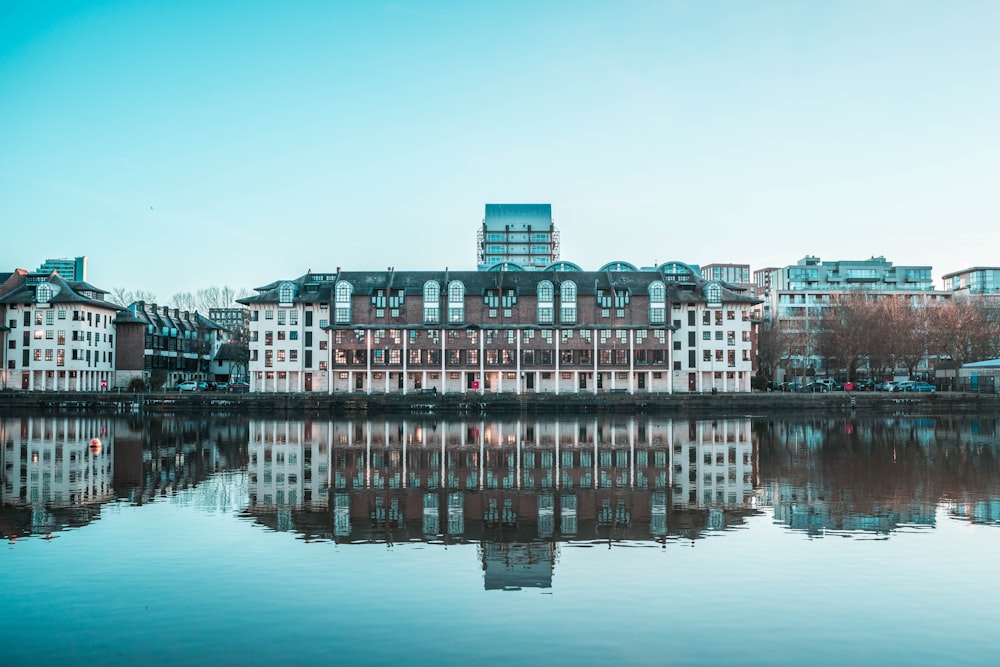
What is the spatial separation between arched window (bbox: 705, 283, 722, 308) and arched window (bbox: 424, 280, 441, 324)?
34314 mm

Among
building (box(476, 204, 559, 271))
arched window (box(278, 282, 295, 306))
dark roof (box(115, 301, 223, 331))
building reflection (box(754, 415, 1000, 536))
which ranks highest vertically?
building (box(476, 204, 559, 271))

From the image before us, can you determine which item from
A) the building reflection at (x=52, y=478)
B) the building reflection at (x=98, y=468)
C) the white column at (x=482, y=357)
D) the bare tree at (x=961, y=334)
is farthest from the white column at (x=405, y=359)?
the bare tree at (x=961, y=334)

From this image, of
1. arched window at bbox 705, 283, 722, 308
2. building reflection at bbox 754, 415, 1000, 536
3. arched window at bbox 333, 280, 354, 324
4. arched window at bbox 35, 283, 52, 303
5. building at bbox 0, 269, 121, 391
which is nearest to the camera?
building reflection at bbox 754, 415, 1000, 536

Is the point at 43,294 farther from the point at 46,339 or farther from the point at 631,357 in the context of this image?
the point at 631,357

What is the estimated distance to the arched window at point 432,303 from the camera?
10456cm

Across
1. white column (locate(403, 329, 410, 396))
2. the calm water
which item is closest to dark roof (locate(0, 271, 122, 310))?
white column (locate(403, 329, 410, 396))

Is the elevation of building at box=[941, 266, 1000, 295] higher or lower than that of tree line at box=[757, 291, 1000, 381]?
higher

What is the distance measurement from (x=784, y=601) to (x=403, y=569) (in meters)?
8.11

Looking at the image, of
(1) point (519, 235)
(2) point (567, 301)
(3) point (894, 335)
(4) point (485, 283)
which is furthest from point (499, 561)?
(1) point (519, 235)

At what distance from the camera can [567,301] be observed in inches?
4136

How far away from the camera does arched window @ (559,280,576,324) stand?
105 meters

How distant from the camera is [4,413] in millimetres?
84812

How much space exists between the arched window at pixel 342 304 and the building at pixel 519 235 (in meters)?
75.9

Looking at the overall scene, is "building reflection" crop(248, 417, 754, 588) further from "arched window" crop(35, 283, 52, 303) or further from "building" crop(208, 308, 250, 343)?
"building" crop(208, 308, 250, 343)
